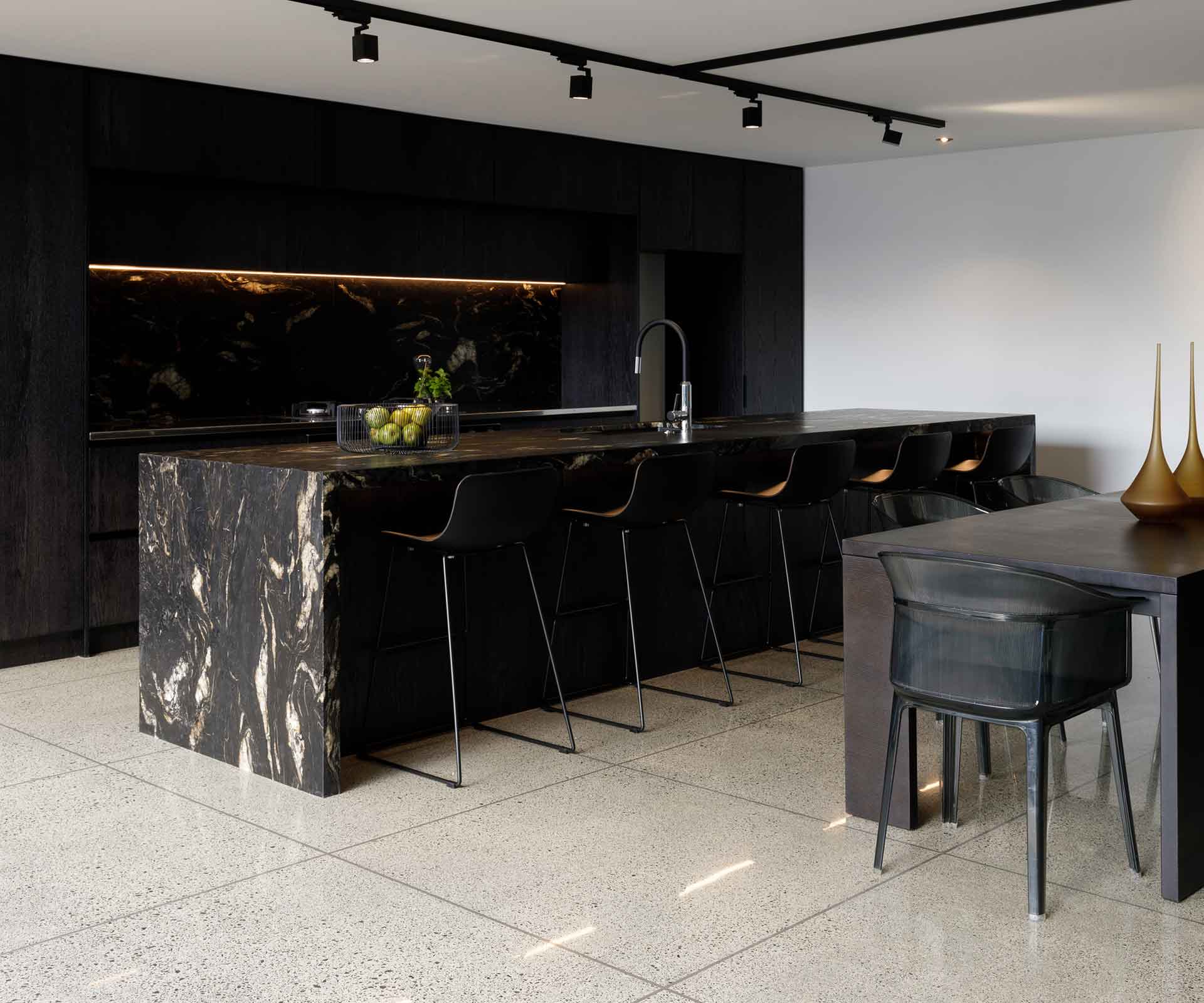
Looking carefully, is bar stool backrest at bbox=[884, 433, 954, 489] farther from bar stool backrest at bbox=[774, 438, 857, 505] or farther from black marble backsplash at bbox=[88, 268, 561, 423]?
black marble backsplash at bbox=[88, 268, 561, 423]

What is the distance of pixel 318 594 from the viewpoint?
3.85m

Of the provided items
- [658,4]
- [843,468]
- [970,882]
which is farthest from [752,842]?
[658,4]

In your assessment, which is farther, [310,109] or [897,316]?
[897,316]

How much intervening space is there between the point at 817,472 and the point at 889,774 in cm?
212

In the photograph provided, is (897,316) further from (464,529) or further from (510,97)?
(464,529)

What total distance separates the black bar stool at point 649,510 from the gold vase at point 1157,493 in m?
1.50

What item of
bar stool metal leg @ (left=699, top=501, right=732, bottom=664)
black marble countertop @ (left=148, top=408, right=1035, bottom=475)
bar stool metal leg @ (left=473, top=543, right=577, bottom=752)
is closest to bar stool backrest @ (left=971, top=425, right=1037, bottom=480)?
black marble countertop @ (left=148, top=408, right=1035, bottom=475)

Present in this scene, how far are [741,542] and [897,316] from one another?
390cm

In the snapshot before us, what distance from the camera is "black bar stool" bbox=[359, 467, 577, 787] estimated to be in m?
3.98

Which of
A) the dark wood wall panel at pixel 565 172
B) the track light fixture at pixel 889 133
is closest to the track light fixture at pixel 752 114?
the track light fixture at pixel 889 133

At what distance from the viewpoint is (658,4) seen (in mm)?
4824

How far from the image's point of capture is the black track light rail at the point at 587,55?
4.66 meters

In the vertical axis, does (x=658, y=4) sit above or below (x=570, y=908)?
above

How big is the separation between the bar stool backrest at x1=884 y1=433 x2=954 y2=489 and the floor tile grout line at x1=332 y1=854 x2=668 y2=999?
313 centimetres
